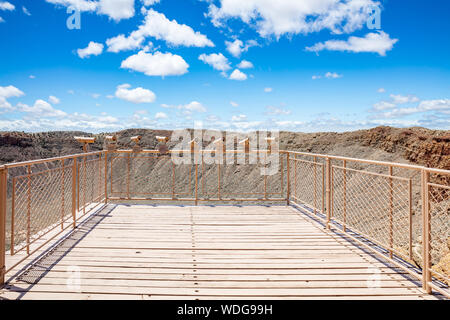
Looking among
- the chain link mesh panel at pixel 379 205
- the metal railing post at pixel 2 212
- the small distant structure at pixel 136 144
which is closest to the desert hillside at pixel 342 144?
the chain link mesh panel at pixel 379 205

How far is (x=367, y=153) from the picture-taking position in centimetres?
2494

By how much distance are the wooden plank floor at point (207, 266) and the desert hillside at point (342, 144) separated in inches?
699

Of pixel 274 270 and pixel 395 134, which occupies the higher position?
pixel 395 134

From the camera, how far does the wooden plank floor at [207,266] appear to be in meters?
2.50

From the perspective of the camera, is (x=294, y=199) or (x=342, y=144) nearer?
(x=294, y=199)

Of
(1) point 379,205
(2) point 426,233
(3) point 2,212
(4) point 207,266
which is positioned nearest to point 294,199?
(1) point 379,205

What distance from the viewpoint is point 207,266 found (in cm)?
304

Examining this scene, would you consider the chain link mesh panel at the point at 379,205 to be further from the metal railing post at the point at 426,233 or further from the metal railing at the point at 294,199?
the metal railing post at the point at 426,233

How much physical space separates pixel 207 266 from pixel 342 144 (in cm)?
2697

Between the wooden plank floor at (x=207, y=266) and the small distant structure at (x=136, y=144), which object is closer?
the wooden plank floor at (x=207, y=266)

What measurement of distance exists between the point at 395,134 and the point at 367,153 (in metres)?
2.64

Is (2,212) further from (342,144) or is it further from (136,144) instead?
(342,144)
